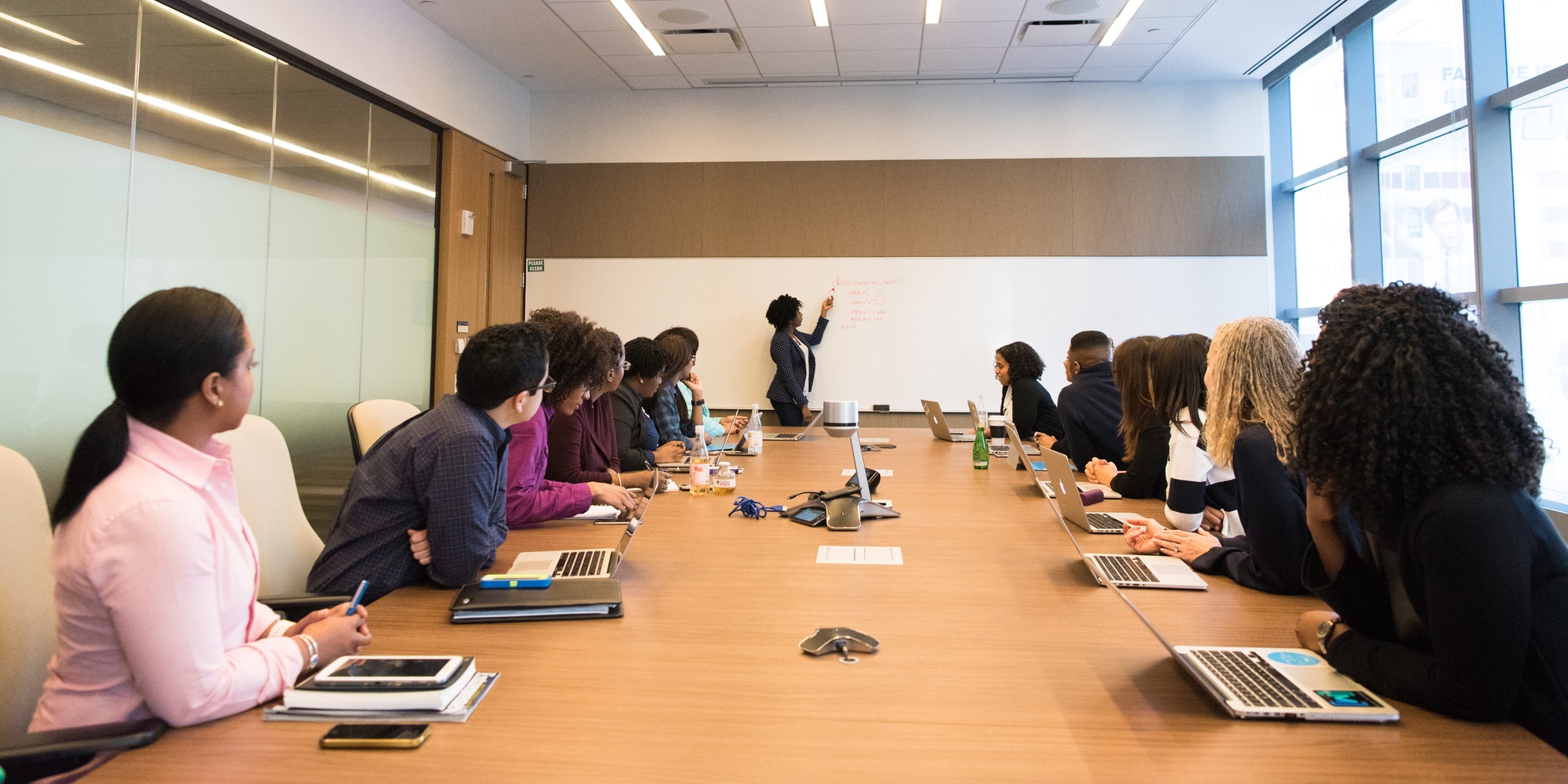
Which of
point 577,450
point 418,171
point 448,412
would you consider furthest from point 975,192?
point 448,412

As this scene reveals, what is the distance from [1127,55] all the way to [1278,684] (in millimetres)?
5817

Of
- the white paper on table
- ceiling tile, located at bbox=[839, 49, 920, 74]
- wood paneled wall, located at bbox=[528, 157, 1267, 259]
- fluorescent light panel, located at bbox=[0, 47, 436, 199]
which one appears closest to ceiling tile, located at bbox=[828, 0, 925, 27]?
ceiling tile, located at bbox=[839, 49, 920, 74]

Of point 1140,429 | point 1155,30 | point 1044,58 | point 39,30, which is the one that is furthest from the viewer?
point 1044,58

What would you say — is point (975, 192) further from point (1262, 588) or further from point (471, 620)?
point (471, 620)

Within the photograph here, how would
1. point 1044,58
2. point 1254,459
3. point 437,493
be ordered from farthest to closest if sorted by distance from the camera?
point 1044,58 → point 1254,459 → point 437,493

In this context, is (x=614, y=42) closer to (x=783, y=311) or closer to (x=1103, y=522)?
(x=783, y=311)

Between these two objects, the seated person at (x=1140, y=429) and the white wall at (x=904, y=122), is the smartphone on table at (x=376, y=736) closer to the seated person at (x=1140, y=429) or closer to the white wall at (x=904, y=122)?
the seated person at (x=1140, y=429)

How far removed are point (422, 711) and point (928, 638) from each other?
0.82 m

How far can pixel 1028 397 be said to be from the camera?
16.4 feet

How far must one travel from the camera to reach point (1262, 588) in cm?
185

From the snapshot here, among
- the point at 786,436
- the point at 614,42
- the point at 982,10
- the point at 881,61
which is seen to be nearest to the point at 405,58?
the point at 614,42

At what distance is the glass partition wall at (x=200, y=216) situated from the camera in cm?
321

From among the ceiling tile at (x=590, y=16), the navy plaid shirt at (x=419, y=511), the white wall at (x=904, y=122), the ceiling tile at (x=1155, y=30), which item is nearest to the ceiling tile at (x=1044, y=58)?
the ceiling tile at (x=1155, y=30)

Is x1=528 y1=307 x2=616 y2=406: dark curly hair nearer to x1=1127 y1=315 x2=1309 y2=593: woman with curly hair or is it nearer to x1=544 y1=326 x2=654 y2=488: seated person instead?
x1=544 y1=326 x2=654 y2=488: seated person
